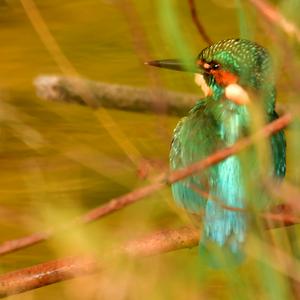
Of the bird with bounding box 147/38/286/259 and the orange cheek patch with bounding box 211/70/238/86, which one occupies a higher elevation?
the orange cheek patch with bounding box 211/70/238/86

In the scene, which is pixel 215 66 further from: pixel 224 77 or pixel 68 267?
pixel 68 267

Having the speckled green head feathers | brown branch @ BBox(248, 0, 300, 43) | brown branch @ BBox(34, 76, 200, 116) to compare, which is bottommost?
brown branch @ BBox(248, 0, 300, 43)

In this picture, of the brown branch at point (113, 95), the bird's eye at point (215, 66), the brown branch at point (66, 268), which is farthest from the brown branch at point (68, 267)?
the brown branch at point (113, 95)

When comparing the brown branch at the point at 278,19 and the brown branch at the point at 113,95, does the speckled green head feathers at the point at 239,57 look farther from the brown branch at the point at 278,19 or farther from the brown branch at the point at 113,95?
the brown branch at the point at 113,95

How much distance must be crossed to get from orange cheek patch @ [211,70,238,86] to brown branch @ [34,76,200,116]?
2.66 ft

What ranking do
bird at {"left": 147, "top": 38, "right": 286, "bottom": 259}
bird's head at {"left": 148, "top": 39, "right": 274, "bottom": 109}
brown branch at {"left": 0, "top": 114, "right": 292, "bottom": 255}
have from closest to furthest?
brown branch at {"left": 0, "top": 114, "right": 292, "bottom": 255} → bird at {"left": 147, "top": 38, "right": 286, "bottom": 259} → bird's head at {"left": 148, "top": 39, "right": 274, "bottom": 109}

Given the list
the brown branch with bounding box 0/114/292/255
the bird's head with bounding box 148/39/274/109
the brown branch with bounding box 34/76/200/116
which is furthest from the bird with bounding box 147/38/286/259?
the brown branch with bounding box 34/76/200/116

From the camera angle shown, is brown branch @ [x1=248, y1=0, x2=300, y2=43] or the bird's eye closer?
brown branch @ [x1=248, y1=0, x2=300, y2=43]

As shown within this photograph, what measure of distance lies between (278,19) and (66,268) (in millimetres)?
761

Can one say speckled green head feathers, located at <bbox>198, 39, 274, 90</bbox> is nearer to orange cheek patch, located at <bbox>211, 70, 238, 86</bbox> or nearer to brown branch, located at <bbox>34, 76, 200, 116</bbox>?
orange cheek patch, located at <bbox>211, 70, 238, 86</bbox>

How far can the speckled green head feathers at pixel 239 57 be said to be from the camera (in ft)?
6.35

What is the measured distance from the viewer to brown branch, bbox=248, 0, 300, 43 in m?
1.47

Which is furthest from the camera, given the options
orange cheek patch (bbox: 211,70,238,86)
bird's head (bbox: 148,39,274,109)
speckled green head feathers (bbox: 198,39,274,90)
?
orange cheek patch (bbox: 211,70,238,86)

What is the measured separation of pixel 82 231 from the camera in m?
1.63
